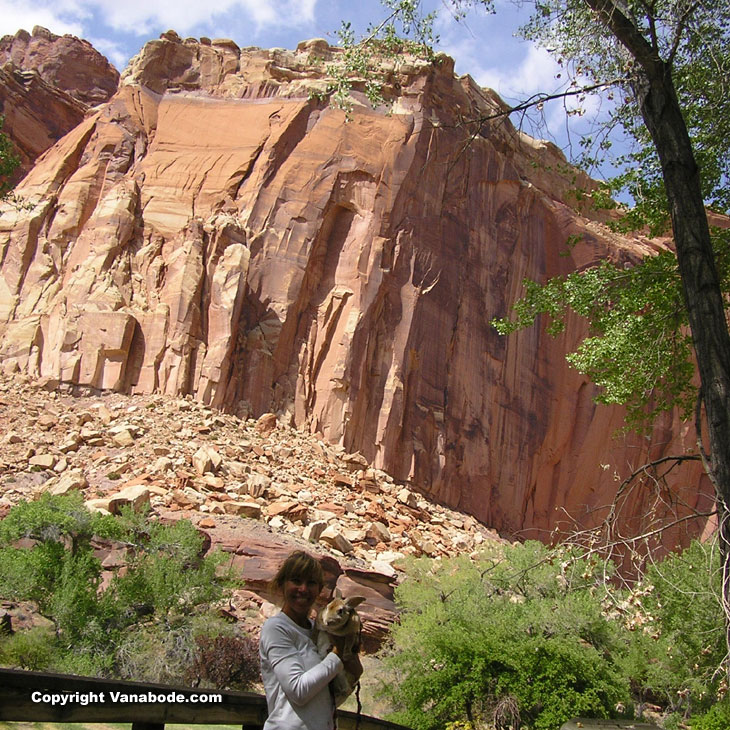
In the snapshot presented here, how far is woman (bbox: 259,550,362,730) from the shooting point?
327 cm

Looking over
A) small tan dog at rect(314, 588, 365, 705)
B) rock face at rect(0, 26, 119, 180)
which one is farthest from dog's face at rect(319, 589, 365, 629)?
rock face at rect(0, 26, 119, 180)

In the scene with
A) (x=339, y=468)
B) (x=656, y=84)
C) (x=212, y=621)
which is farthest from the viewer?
(x=339, y=468)

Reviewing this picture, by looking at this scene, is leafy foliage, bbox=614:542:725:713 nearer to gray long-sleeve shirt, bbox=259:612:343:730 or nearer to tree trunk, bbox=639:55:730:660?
tree trunk, bbox=639:55:730:660

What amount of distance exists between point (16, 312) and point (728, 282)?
24208 millimetres

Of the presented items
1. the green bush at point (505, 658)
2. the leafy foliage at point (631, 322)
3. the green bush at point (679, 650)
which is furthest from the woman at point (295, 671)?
the green bush at point (679, 650)

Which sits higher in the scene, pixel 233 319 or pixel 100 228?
pixel 100 228

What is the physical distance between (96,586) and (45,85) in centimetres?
3741

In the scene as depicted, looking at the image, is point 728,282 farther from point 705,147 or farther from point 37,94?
point 37,94

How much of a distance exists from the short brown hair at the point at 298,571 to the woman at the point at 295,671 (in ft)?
0.16

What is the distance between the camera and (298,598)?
3.53 m

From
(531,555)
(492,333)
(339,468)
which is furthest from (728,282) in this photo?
(492,333)

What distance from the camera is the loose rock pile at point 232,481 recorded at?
1758cm

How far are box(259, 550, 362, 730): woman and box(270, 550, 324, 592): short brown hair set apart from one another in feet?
0.16

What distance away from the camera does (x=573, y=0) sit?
271 inches
